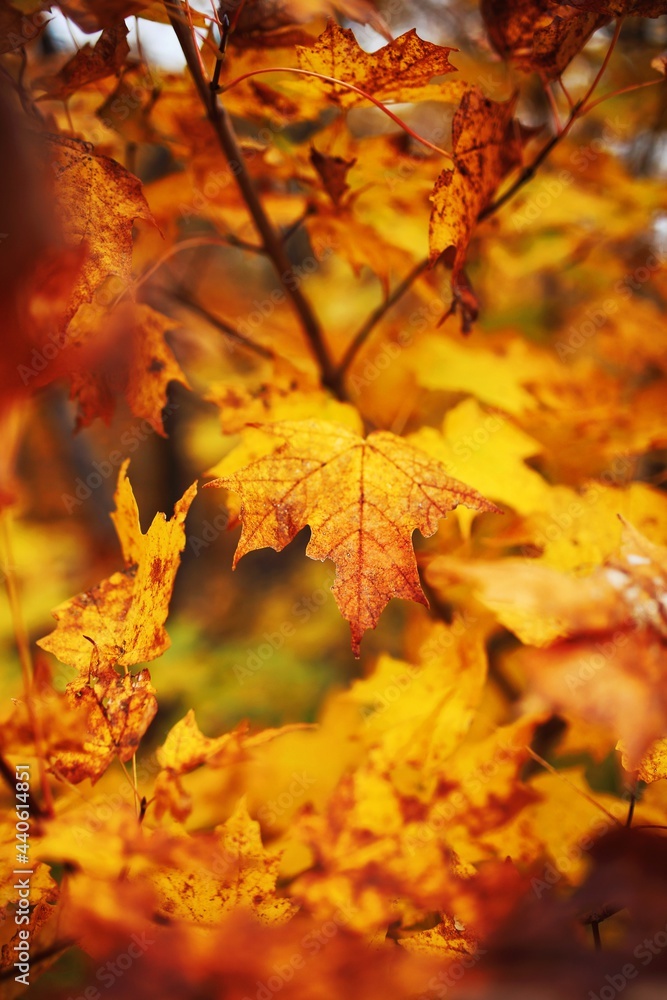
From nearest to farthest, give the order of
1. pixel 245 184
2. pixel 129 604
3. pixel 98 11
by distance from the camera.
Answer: pixel 98 11 < pixel 129 604 < pixel 245 184

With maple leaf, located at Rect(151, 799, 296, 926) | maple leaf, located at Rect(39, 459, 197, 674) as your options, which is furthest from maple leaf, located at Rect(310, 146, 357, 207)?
maple leaf, located at Rect(151, 799, 296, 926)

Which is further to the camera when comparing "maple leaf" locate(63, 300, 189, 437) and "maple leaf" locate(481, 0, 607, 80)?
"maple leaf" locate(63, 300, 189, 437)

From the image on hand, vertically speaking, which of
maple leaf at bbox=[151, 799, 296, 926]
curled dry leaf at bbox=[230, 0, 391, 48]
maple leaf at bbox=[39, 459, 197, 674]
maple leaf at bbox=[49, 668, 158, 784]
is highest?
curled dry leaf at bbox=[230, 0, 391, 48]

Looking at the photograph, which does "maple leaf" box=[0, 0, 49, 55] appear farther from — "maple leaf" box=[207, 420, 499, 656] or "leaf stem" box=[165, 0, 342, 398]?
"maple leaf" box=[207, 420, 499, 656]

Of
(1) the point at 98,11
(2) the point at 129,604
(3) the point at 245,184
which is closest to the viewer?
(1) the point at 98,11

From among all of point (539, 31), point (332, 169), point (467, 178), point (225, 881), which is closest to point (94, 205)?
point (332, 169)

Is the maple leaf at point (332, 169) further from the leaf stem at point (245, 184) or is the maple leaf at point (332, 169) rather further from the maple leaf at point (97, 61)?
the maple leaf at point (97, 61)

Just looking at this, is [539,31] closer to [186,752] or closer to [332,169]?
[332,169]
